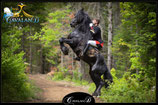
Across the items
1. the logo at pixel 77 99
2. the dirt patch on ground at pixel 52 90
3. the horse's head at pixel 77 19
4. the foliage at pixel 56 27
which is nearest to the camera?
the logo at pixel 77 99

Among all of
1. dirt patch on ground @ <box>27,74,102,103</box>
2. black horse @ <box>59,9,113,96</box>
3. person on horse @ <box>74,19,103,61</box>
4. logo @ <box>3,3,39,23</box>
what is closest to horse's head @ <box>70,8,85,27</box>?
black horse @ <box>59,9,113,96</box>

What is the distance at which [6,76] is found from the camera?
3.89 meters

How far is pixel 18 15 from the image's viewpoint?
443cm

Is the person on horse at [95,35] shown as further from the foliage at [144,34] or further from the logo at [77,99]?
the logo at [77,99]

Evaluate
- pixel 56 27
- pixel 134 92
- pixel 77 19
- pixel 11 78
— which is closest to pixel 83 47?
pixel 77 19

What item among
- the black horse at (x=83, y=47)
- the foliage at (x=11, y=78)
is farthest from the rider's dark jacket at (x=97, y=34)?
the foliage at (x=11, y=78)

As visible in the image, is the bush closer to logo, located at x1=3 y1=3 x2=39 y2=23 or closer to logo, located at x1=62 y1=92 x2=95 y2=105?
logo, located at x1=62 y1=92 x2=95 y2=105

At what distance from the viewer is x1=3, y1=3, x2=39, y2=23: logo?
4270mm

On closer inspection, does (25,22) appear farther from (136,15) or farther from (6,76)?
(136,15)

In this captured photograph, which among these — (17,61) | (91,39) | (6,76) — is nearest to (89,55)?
(91,39)

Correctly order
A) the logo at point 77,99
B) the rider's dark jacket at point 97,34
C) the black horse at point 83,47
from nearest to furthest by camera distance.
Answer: the logo at point 77,99, the rider's dark jacket at point 97,34, the black horse at point 83,47

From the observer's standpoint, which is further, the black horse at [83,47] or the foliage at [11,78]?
the black horse at [83,47]

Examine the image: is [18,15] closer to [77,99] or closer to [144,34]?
[77,99]

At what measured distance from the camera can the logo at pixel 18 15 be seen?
14.0 feet
